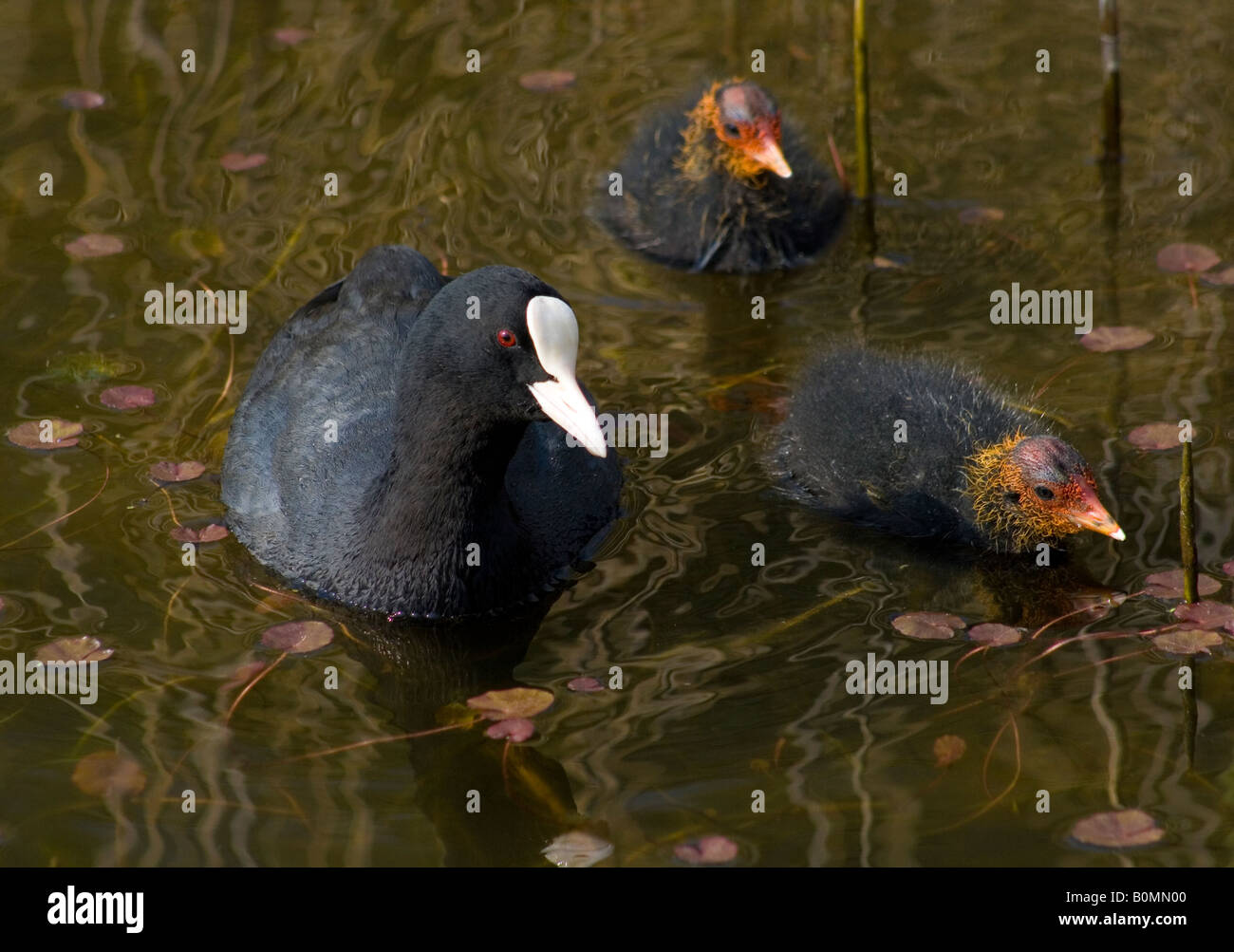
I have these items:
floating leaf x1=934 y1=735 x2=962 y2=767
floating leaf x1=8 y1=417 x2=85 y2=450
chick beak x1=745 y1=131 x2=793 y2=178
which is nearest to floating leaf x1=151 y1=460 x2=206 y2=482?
floating leaf x1=8 y1=417 x2=85 y2=450

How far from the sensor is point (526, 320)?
457 centimetres

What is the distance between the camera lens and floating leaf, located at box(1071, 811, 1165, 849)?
13.7 feet

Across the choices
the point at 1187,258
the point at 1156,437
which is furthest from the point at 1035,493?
the point at 1187,258

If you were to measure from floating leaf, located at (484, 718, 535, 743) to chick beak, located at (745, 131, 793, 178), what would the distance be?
270 centimetres

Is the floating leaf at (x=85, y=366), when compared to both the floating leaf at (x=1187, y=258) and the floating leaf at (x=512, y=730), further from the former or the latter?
the floating leaf at (x=1187, y=258)

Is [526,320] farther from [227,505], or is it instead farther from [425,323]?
[227,505]

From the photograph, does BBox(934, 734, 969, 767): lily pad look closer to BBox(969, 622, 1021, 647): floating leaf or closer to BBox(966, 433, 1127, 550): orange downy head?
BBox(969, 622, 1021, 647): floating leaf

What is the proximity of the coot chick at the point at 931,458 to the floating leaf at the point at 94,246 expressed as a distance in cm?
272

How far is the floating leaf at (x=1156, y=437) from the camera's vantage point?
18.2ft

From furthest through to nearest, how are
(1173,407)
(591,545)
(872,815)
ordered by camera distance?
(1173,407) → (591,545) → (872,815)

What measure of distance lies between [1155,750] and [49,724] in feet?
9.18

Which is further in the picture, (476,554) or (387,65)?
(387,65)

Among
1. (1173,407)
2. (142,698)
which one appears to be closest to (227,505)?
(142,698)

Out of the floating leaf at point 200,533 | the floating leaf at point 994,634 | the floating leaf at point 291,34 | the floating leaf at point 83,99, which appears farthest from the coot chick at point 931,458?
the floating leaf at point 83,99
